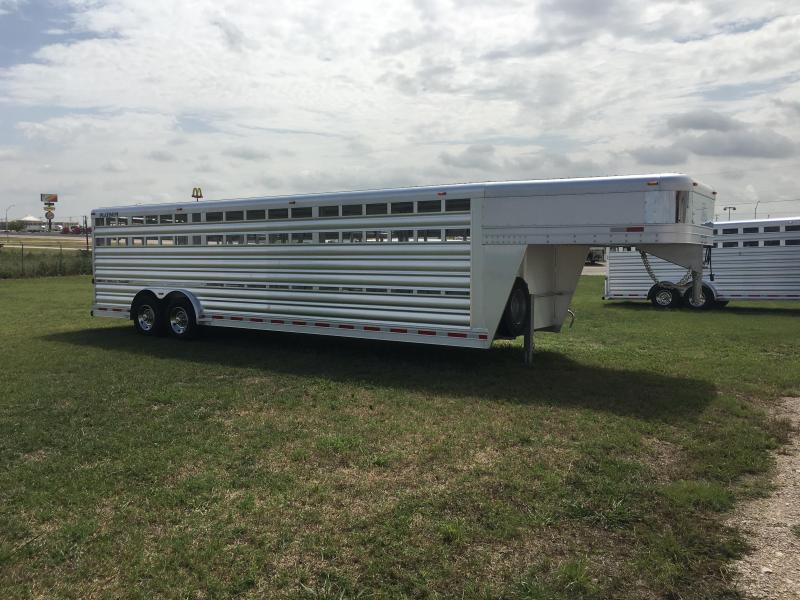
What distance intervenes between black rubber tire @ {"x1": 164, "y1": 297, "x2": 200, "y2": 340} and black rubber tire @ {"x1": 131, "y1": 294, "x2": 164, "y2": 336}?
147 millimetres

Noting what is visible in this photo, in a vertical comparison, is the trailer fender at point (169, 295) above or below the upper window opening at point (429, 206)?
below

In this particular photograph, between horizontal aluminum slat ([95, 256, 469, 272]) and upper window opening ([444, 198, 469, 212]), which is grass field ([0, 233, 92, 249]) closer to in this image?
horizontal aluminum slat ([95, 256, 469, 272])

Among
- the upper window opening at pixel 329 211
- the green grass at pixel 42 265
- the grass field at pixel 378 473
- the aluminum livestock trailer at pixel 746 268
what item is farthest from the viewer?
the green grass at pixel 42 265

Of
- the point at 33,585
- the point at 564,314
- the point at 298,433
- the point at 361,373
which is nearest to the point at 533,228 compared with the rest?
the point at 564,314

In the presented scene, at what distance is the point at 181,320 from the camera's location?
1216 cm

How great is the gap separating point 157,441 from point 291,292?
4.67m

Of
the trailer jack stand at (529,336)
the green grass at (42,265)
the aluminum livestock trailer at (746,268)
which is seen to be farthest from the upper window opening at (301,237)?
the green grass at (42,265)

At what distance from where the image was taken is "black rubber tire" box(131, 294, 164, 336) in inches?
484

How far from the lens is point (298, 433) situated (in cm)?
639

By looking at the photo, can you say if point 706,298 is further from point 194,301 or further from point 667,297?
point 194,301

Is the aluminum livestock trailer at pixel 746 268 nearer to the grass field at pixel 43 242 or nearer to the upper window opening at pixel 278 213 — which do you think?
the upper window opening at pixel 278 213

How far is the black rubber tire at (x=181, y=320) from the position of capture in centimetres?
1182

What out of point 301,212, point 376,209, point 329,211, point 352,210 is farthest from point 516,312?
point 301,212

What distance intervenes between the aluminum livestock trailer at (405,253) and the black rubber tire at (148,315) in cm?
4
